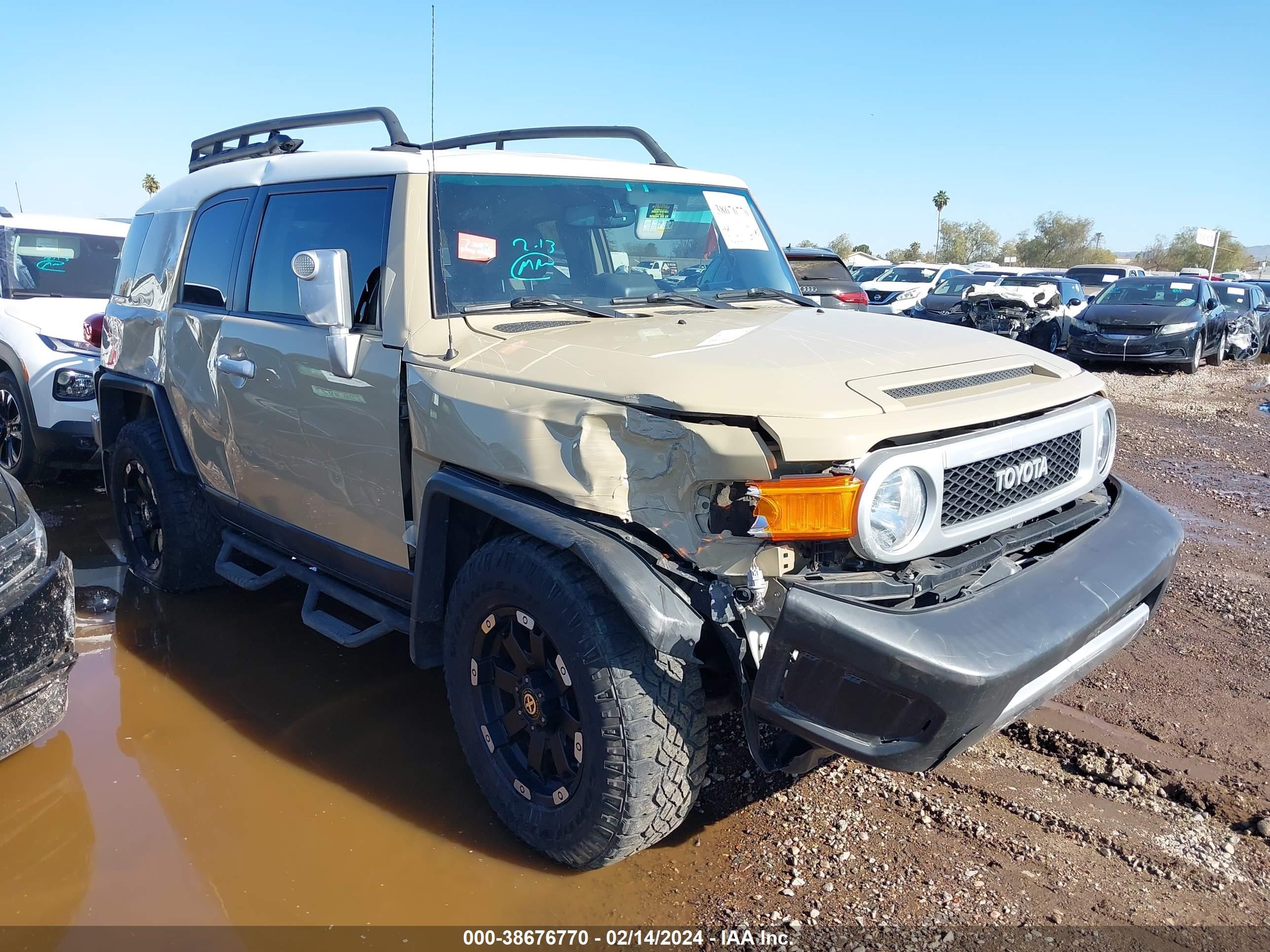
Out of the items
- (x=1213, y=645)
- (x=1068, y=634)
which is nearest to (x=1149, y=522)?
(x=1068, y=634)

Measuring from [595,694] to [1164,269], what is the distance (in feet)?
224

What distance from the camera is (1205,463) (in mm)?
7902

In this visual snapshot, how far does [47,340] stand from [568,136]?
14.9 ft

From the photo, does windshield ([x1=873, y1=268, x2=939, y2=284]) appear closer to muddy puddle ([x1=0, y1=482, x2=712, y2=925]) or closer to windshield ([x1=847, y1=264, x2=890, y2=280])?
windshield ([x1=847, y1=264, x2=890, y2=280])

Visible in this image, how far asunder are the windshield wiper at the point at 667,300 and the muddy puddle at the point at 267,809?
5.76ft

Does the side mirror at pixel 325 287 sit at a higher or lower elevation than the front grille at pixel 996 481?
higher

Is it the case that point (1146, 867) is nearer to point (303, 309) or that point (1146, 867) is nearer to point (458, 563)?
point (458, 563)

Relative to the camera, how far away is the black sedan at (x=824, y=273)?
30.9 ft

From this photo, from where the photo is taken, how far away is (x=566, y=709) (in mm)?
2662

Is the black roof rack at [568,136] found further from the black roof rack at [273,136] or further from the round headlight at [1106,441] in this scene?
the round headlight at [1106,441]

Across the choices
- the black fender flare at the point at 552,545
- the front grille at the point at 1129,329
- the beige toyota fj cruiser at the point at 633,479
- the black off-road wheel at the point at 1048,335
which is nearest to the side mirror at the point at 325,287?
the beige toyota fj cruiser at the point at 633,479

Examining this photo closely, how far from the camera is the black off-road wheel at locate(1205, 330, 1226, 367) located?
15.7 meters

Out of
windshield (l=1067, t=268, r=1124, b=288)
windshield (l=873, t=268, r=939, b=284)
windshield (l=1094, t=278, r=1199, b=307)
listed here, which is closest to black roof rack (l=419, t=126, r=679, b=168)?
windshield (l=1094, t=278, r=1199, b=307)

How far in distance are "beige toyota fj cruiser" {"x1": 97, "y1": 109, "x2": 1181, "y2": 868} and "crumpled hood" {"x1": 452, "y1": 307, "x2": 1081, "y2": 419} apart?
0.04 ft
